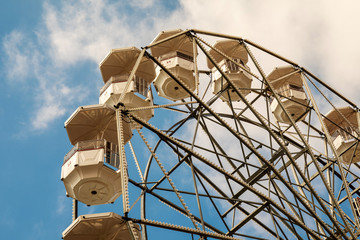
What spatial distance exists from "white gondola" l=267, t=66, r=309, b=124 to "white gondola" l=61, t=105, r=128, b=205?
12.5 meters

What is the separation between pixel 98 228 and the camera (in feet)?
48.4

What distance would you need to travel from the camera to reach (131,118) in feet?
50.1

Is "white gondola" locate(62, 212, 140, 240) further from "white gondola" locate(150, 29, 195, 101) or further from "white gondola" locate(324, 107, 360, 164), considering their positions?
"white gondola" locate(324, 107, 360, 164)

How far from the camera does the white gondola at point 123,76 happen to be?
2156 centimetres

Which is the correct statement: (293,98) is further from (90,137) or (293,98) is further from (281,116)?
(90,137)

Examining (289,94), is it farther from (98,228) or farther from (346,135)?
(98,228)

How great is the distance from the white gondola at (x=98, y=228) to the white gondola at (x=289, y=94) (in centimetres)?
1522

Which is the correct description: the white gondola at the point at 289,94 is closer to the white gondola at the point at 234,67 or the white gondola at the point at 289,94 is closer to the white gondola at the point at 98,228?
the white gondola at the point at 234,67

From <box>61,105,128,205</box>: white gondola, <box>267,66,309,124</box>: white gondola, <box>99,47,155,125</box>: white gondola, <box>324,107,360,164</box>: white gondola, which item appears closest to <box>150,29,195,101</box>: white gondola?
<box>99,47,155,125</box>: white gondola

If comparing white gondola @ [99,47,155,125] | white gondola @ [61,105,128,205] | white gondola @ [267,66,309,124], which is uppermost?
white gondola @ [267,66,309,124]

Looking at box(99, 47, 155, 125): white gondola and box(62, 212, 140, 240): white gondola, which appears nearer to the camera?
box(62, 212, 140, 240): white gondola

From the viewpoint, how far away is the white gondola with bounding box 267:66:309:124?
27766 mm

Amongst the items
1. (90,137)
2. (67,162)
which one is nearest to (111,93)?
(90,137)

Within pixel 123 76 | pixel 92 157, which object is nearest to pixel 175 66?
pixel 123 76
